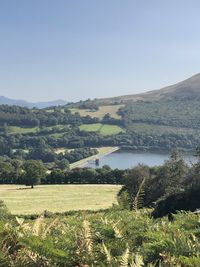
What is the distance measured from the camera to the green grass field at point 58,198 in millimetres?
75675

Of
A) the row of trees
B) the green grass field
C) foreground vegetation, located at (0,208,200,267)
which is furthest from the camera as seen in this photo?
the row of trees

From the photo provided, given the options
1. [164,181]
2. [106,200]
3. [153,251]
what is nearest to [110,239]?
[153,251]

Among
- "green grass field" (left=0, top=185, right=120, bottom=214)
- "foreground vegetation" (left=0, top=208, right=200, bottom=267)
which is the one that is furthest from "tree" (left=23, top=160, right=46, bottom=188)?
"foreground vegetation" (left=0, top=208, right=200, bottom=267)

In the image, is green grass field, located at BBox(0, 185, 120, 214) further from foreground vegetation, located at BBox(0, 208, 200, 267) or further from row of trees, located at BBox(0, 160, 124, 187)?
foreground vegetation, located at BBox(0, 208, 200, 267)

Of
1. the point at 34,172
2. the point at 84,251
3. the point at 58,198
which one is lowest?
the point at 58,198

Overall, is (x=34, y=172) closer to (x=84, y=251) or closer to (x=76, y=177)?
(x=76, y=177)

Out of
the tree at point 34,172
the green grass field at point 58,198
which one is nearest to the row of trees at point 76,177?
the tree at point 34,172

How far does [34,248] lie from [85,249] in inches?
19.7

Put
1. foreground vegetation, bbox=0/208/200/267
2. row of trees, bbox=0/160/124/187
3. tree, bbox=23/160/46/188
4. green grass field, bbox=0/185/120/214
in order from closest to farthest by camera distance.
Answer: foreground vegetation, bbox=0/208/200/267
green grass field, bbox=0/185/120/214
tree, bbox=23/160/46/188
row of trees, bbox=0/160/124/187

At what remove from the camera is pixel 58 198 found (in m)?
88.2

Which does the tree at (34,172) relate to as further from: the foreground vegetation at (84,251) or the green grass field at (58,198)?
the foreground vegetation at (84,251)

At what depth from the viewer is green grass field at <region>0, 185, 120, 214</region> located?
75.7 m

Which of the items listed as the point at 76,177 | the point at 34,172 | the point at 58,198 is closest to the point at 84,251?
the point at 58,198

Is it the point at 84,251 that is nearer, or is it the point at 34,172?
the point at 84,251
